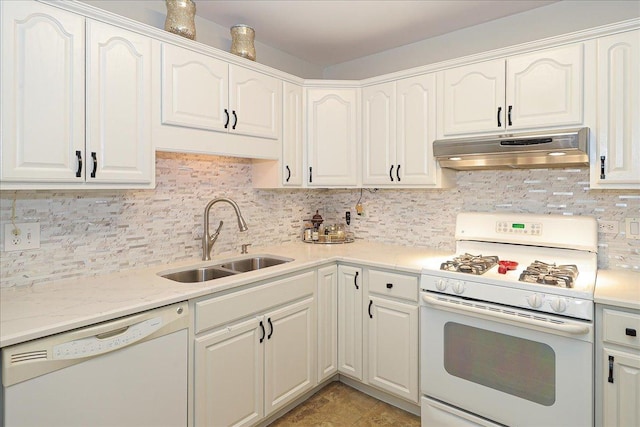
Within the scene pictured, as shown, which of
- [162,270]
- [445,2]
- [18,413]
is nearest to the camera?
[18,413]

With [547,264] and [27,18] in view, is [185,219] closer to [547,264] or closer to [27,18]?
[27,18]

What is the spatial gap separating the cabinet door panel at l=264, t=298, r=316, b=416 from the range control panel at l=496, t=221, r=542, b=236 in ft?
4.25

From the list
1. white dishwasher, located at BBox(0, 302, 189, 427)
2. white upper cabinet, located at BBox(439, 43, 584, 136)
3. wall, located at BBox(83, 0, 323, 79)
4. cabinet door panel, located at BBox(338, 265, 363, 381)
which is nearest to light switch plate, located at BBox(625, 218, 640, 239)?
white upper cabinet, located at BBox(439, 43, 584, 136)

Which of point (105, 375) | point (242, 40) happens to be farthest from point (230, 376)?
point (242, 40)

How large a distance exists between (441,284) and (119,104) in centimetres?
185

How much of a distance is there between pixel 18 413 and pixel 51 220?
90 cm

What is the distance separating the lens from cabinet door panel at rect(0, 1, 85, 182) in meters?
1.41

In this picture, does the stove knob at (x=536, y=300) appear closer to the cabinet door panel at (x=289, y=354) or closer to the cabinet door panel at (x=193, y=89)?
the cabinet door panel at (x=289, y=354)

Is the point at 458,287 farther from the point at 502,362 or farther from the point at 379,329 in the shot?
the point at 379,329

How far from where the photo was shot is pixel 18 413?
120 cm

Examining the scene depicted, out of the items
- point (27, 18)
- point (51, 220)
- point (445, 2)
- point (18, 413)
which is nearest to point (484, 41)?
point (445, 2)

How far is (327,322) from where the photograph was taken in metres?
2.48

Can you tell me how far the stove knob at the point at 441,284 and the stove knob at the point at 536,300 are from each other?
1.33ft

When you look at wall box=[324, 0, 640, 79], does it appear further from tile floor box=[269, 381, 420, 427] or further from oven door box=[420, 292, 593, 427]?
tile floor box=[269, 381, 420, 427]
